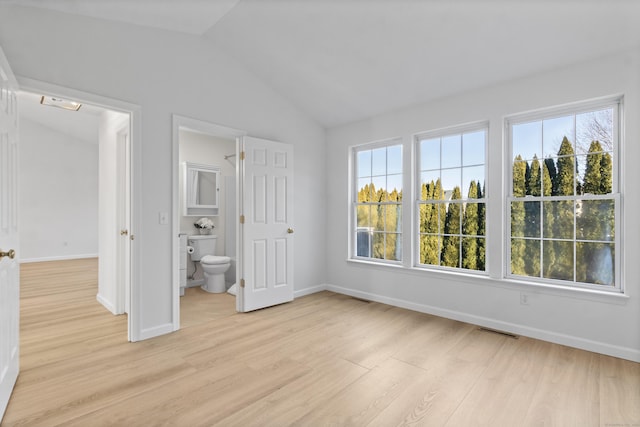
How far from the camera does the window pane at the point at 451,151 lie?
3686 millimetres

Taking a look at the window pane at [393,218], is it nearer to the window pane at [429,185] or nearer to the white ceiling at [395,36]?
the window pane at [429,185]

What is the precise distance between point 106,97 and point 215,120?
106 centimetres

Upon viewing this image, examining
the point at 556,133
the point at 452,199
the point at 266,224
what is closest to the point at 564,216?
the point at 556,133

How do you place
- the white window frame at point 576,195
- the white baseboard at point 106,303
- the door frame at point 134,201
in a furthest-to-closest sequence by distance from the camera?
the white baseboard at point 106,303, the door frame at point 134,201, the white window frame at point 576,195

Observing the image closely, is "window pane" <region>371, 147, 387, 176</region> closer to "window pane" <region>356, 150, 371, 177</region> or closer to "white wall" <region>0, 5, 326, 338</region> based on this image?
"window pane" <region>356, 150, 371, 177</region>

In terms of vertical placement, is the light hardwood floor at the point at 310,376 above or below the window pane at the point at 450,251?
below

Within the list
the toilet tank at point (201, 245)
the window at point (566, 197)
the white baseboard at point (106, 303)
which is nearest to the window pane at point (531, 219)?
the window at point (566, 197)

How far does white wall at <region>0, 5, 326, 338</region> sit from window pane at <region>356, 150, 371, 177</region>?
3.86 feet

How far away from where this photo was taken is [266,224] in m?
4.03

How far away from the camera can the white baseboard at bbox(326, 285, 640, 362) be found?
264 cm

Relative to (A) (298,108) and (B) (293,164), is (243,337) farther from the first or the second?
(A) (298,108)

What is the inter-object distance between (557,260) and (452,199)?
116 cm

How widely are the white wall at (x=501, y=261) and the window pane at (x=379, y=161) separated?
207mm

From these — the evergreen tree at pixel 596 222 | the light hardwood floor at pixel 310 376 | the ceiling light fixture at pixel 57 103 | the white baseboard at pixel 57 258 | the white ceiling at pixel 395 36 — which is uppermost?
the white ceiling at pixel 395 36
